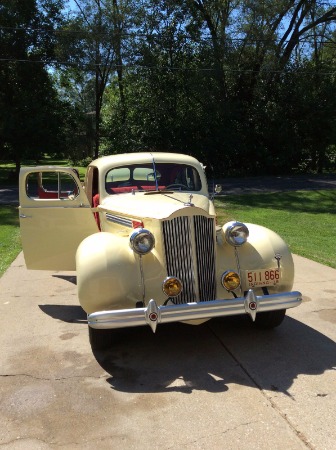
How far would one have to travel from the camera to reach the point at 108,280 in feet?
12.5

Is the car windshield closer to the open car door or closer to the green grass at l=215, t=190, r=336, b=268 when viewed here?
the open car door

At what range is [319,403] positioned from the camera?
320 cm

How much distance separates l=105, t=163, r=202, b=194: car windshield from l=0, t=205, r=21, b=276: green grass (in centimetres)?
295

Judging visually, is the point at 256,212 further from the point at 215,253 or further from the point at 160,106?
the point at 160,106

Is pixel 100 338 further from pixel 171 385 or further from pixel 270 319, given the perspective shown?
pixel 270 319

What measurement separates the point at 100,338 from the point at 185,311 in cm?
97

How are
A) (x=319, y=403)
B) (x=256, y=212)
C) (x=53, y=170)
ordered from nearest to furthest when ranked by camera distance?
(x=319, y=403), (x=53, y=170), (x=256, y=212)

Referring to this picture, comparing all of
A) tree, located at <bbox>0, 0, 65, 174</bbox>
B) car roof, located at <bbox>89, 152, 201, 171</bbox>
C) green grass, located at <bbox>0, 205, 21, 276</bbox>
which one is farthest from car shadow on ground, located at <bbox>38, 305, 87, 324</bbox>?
tree, located at <bbox>0, 0, 65, 174</bbox>

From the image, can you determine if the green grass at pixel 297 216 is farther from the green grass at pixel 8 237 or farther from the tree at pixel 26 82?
the tree at pixel 26 82

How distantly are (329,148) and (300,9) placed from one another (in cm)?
854

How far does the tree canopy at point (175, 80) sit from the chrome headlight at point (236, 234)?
782 inches

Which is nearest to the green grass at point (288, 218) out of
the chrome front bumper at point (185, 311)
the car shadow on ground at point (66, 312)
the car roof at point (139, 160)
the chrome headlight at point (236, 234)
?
the car shadow on ground at point (66, 312)

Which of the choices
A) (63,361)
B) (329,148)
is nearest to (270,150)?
(329,148)

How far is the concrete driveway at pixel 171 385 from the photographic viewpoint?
2871mm
